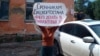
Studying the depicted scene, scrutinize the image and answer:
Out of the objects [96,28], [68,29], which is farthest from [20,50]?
[96,28]

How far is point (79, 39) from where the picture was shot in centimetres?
831

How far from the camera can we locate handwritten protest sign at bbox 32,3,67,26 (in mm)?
4391

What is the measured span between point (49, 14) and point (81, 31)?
14.1ft

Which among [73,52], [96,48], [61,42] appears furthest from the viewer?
[61,42]

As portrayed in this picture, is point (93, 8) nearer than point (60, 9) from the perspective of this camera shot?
No

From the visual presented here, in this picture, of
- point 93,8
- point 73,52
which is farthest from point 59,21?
point 93,8

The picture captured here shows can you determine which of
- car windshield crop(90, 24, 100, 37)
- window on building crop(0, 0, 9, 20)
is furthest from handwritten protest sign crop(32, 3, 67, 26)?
window on building crop(0, 0, 9, 20)

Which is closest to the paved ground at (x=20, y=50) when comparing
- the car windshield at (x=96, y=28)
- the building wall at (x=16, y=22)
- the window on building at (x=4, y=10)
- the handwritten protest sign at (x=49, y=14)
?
the building wall at (x=16, y=22)

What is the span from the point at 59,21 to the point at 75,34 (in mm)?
4477

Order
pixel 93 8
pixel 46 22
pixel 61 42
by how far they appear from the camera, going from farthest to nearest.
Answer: pixel 93 8
pixel 61 42
pixel 46 22

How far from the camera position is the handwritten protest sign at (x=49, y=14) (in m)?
4.39

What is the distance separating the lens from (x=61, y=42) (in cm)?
949

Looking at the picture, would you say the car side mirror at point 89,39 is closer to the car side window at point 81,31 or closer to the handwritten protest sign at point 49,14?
the car side window at point 81,31

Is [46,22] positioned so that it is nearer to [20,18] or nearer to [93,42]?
[93,42]
